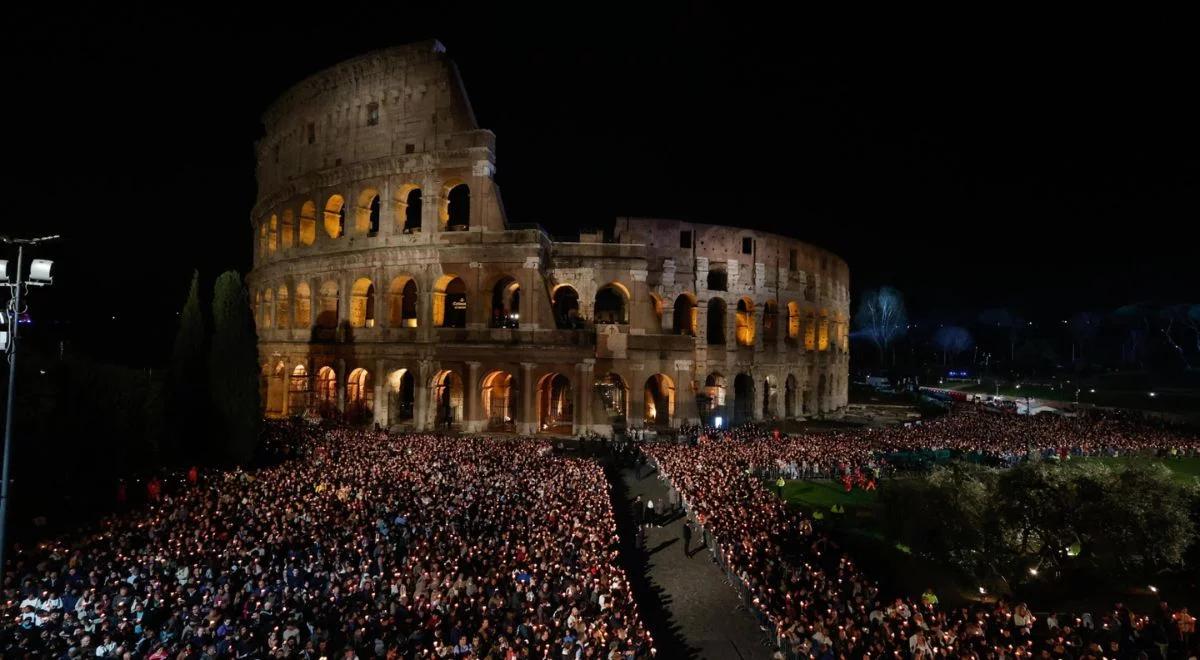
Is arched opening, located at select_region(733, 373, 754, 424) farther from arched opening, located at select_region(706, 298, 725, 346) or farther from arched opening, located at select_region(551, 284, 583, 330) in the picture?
arched opening, located at select_region(551, 284, 583, 330)

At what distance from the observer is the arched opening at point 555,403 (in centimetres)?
3609

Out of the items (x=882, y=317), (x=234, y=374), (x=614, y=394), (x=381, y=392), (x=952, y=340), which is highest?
(x=882, y=317)

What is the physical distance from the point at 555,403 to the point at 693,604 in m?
26.6

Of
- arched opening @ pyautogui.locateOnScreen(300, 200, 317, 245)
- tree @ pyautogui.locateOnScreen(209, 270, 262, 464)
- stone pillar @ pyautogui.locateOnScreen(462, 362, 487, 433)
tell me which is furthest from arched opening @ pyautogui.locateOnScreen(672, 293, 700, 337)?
tree @ pyautogui.locateOnScreen(209, 270, 262, 464)

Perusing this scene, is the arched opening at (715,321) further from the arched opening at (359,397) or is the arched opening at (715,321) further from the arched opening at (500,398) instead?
the arched opening at (359,397)

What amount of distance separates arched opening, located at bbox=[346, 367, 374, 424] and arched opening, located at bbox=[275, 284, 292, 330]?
22.0ft

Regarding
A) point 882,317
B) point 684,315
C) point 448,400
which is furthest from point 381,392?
point 882,317

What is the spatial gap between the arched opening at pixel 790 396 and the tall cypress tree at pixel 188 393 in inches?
1364

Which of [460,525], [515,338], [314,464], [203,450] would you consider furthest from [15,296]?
[515,338]

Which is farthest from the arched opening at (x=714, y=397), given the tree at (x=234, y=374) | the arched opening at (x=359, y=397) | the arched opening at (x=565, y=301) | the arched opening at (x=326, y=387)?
the tree at (x=234, y=374)

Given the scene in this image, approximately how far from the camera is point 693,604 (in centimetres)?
1353

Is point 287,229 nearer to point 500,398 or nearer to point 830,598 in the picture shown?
point 500,398

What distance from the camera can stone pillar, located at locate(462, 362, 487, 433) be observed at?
32062 millimetres

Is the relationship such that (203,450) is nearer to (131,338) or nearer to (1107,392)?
(131,338)
